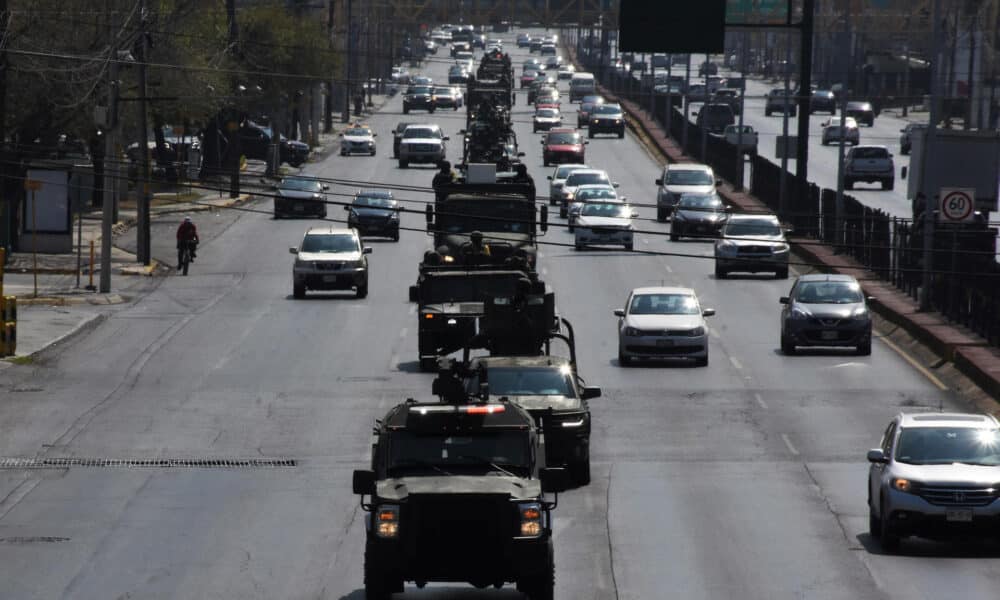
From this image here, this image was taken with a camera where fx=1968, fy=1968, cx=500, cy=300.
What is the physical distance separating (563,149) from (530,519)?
73.9m

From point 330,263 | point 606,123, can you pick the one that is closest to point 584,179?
point 330,263

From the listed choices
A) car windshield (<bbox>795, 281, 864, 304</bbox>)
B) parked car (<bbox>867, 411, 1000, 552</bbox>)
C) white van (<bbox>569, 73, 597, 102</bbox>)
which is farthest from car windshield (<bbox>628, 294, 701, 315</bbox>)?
white van (<bbox>569, 73, 597, 102</bbox>)

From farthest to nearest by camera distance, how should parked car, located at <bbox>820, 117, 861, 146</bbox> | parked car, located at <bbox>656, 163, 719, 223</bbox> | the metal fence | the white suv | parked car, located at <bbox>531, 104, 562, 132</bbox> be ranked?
parked car, located at <bbox>531, 104, 562, 132</bbox> < parked car, located at <bbox>820, 117, 861, 146</bbox> < the white suv < parked car, located at <bbox>656, 163, 719, 223</bbox> < the metal fence

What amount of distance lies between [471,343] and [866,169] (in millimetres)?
50604

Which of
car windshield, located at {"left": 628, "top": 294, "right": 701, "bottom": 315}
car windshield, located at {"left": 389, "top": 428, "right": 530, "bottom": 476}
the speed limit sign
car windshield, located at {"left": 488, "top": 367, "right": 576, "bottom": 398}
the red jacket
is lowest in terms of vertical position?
the red jacket

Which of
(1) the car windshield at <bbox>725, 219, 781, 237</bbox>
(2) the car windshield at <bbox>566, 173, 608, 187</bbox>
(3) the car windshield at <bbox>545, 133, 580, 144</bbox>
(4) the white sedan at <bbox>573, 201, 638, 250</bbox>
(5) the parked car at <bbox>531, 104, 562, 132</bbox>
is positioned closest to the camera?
(1) the car windshield at <bbox>725, 219, 781, 237</bbox>

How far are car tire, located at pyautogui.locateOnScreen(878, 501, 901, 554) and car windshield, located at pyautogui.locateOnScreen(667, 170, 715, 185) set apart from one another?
158ft

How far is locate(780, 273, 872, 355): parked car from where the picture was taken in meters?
40.7

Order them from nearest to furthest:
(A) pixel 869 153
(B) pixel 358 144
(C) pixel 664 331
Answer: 1. (C) pixel 664 331
2. (A) pixel 869 153
3. (B) pixel 358 144

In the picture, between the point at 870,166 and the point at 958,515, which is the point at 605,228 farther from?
the point at 958,515

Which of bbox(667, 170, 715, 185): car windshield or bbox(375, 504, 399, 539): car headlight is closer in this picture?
bbox(375, 504, 399, 539): car headlight

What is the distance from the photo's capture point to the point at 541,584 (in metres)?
16.9

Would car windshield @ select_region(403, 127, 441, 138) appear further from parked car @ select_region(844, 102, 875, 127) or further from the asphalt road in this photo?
parked car @ select_region(844, 102, 875, 127)

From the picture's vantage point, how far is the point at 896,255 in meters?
52.7
